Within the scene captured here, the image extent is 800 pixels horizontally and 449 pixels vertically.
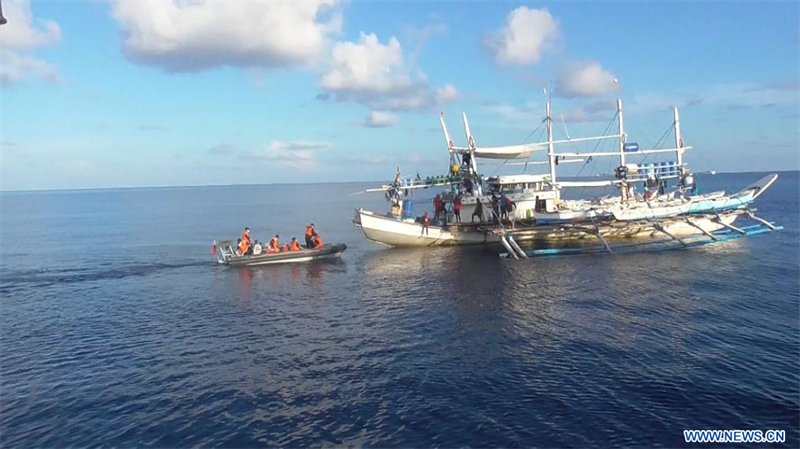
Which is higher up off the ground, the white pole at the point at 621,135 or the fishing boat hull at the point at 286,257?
the white pole at the point at 621,135

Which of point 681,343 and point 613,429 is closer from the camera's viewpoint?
point 613,429

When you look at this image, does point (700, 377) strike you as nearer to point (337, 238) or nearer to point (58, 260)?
point (337, 238)

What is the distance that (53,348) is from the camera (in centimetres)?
2448

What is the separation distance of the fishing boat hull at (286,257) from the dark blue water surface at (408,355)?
7.06ft

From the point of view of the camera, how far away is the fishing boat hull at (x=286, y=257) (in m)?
42.9

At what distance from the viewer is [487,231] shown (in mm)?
50219

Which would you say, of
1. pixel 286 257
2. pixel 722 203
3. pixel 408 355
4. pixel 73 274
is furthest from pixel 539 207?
pixel 73 274

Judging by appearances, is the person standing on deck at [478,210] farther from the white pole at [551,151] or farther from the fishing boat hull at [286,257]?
the fishing boat hull at [286,257]

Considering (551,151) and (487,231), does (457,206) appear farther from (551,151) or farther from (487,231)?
(551,151)

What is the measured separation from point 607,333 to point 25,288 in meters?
38.4

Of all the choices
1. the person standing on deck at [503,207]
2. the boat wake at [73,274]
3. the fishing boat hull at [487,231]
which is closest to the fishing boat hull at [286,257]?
the boat wake at [73,274]

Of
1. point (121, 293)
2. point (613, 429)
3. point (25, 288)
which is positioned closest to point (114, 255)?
point (25, 288)

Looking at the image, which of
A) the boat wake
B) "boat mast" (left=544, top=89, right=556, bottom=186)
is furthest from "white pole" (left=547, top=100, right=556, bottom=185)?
the boat wake

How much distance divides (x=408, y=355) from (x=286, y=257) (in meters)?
24.0
